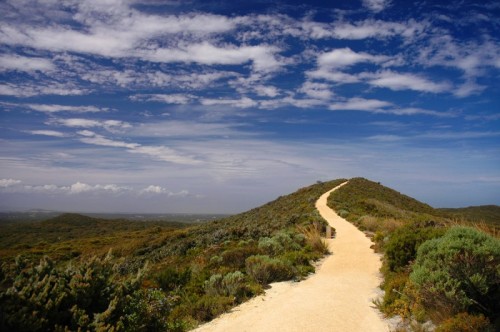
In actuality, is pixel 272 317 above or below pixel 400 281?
below

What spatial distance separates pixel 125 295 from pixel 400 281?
609 centimetres

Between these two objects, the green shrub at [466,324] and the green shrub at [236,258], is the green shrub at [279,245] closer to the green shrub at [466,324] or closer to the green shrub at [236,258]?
the green shrub at [236,258]

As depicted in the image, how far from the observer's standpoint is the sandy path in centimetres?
711

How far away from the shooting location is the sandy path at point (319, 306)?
7.11m

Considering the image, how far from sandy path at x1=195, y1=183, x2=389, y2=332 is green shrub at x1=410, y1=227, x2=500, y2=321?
3.91 feet

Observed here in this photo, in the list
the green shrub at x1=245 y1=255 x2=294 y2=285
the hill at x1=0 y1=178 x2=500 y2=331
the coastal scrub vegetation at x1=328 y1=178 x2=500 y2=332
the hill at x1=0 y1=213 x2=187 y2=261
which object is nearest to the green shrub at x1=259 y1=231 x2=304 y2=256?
the hill at x1=0 y1=178 x2=500 y2=331

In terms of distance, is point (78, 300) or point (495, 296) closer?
point (78, 300)

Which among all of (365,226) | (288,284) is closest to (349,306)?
(288,284)

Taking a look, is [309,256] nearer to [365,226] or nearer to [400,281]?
[400,281]

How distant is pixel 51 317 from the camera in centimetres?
459

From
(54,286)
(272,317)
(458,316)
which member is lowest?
(272,317)

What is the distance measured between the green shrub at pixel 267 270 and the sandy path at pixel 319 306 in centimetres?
36

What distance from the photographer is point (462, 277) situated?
21.0 feet

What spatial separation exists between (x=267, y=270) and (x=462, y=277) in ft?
18.5
